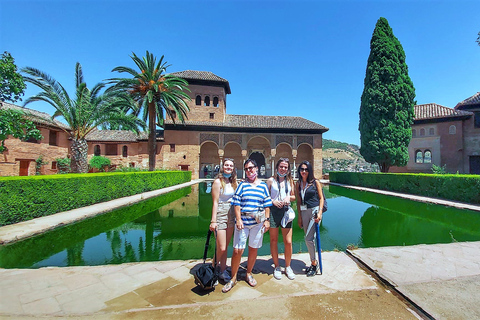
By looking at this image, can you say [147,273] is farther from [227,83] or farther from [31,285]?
[227,83]

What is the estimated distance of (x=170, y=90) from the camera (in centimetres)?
1652

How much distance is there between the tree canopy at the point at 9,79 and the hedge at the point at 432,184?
17330mm

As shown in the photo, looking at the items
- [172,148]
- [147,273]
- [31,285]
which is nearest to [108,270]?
[147,273]

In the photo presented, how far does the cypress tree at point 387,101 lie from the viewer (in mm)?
17078

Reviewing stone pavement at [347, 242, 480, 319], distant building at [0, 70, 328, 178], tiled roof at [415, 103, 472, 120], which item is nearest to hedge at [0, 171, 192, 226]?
stone pavement at [347, 242, 480, 319]

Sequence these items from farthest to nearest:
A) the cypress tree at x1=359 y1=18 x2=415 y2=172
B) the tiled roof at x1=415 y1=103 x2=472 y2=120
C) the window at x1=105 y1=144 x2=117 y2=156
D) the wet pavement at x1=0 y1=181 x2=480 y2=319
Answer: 1. the window at x1=105 y1=144 x2=117 y2=156
2. the tiled roof at x1=415 y1=103 x2=472 y2=120
3. the cypress tree at x1=359 y1=18 x2=415 y2=172
4. the wet pavement at x1=0 y1=181 x2=480 y2=319

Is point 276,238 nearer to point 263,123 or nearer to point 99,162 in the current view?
point 99,162

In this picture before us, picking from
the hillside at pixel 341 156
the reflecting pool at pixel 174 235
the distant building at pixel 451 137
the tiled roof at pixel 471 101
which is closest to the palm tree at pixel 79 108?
the reflecting pool at pixel 174 235

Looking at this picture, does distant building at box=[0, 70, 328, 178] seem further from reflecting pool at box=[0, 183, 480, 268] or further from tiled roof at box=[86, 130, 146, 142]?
reflecting pool at box=[0, 183, 480, 268]

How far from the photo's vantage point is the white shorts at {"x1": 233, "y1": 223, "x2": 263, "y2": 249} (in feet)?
8.86

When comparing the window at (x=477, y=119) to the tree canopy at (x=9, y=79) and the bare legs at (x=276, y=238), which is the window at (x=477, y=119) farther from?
the tree canopy at (x=9, y=79)

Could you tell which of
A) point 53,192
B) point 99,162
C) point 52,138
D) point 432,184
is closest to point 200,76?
point 99,162

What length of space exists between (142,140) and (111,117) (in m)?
11.9

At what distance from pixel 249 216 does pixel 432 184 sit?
12.7 metres
